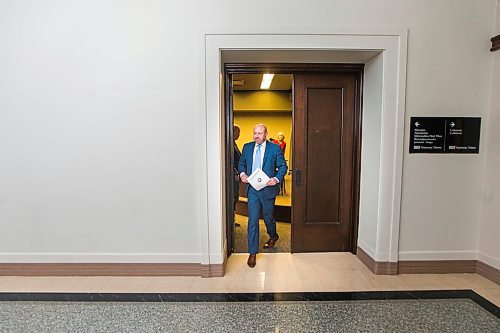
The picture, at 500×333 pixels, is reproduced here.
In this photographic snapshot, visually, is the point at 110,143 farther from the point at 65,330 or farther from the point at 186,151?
the point at 65,330

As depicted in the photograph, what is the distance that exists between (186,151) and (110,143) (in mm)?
772

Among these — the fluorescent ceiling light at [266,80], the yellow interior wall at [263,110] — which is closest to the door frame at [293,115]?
the fluorescent ceiling light at [266,80]

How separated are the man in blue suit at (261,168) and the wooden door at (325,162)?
10.1 inches

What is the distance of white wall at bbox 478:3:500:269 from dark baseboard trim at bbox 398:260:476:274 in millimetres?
164

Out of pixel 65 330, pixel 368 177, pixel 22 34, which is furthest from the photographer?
pixel 368 177

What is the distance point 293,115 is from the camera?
3361 mm

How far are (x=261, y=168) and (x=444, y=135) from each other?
6.39 feet

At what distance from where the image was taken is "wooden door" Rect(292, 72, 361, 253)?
11.0ft

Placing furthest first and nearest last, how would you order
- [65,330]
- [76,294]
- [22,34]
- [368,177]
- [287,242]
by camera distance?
[287,242], [368,177], [22,34], [76,294], [65,330]

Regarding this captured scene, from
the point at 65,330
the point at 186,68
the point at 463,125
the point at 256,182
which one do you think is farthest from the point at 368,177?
the point at 65,330

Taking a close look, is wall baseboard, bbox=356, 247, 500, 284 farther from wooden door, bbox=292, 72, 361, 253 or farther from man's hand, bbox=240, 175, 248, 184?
man's hand, bbox=240, 175, 248, 184

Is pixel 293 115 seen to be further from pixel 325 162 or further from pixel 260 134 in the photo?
pixel 325 162

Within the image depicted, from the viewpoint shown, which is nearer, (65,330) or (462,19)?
(65,330)

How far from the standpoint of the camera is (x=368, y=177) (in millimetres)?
3150
